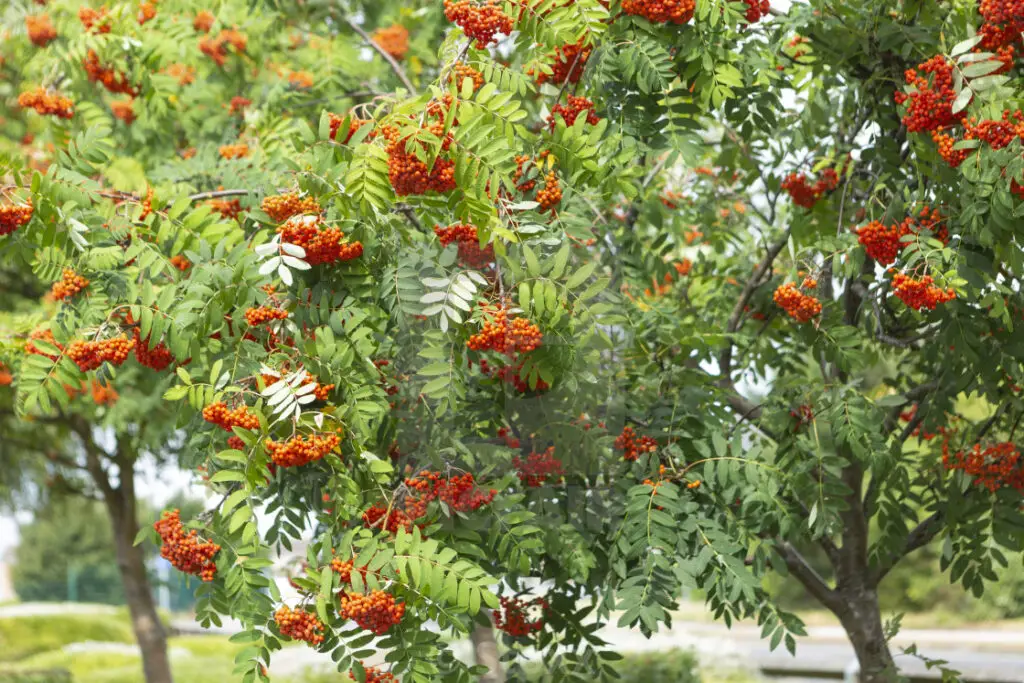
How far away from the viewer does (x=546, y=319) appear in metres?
3.79

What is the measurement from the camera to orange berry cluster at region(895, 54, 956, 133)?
13.1 feet

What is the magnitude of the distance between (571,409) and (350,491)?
3.36ft

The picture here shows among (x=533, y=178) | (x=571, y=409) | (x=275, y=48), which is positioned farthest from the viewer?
(x=275, y=48)

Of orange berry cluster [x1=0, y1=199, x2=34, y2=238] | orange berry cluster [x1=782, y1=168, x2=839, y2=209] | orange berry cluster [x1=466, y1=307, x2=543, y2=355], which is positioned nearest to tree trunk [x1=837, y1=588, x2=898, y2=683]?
orange berry cluster [x1=782, y1=168, x2=839, y2=209]

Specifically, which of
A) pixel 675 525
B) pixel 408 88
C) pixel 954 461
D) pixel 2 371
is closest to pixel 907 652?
pixel 954 461

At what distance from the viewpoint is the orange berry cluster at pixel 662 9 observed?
416 cm

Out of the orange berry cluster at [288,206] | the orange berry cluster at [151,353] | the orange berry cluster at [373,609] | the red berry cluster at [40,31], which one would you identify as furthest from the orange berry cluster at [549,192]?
the red berry cluster at [40,31]

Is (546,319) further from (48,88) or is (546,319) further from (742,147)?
(48,88)

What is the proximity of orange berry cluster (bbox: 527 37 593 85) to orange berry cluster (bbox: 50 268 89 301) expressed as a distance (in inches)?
81.9

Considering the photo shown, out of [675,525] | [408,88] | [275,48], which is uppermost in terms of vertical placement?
[275,48]

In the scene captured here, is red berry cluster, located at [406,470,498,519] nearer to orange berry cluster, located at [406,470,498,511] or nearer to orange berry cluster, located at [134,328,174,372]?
orange berry cluster, located at [406,470,498,511]

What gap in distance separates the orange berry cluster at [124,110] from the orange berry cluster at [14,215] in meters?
3.09

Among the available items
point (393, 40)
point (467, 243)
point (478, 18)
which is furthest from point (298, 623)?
point (393, 40)

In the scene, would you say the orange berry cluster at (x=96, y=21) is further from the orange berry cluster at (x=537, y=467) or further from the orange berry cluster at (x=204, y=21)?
the orange berry cluster at (x=537, y=467)
